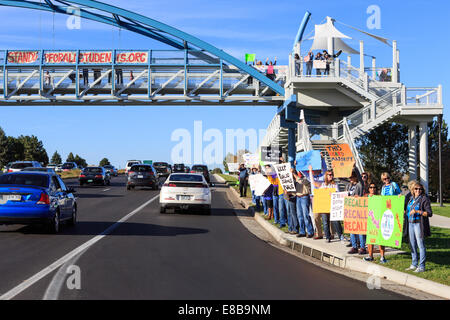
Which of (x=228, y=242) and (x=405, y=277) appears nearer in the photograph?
(x=405, y=277)

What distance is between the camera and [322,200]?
13.4m

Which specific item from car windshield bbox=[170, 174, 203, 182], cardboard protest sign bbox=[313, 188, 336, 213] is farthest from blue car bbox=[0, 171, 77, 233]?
car windshield bbox=[170, 174, 203, 182]

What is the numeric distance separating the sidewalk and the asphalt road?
0.63m

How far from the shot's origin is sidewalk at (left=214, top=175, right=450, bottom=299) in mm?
8602

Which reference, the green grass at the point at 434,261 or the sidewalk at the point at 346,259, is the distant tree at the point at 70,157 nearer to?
the sidewalk at the point at 346,259

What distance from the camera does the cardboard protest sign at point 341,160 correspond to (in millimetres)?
19609

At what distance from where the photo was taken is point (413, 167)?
35.9 m

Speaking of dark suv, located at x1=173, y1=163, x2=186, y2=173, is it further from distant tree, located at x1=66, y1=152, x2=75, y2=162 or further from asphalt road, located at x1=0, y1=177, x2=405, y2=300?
distant tree, located at x1=66, y1=152, x2=75, y2=162

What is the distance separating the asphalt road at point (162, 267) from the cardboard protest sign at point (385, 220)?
1.29 meters

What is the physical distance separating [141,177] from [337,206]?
27.4m

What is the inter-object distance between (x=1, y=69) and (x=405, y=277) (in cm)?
4787
